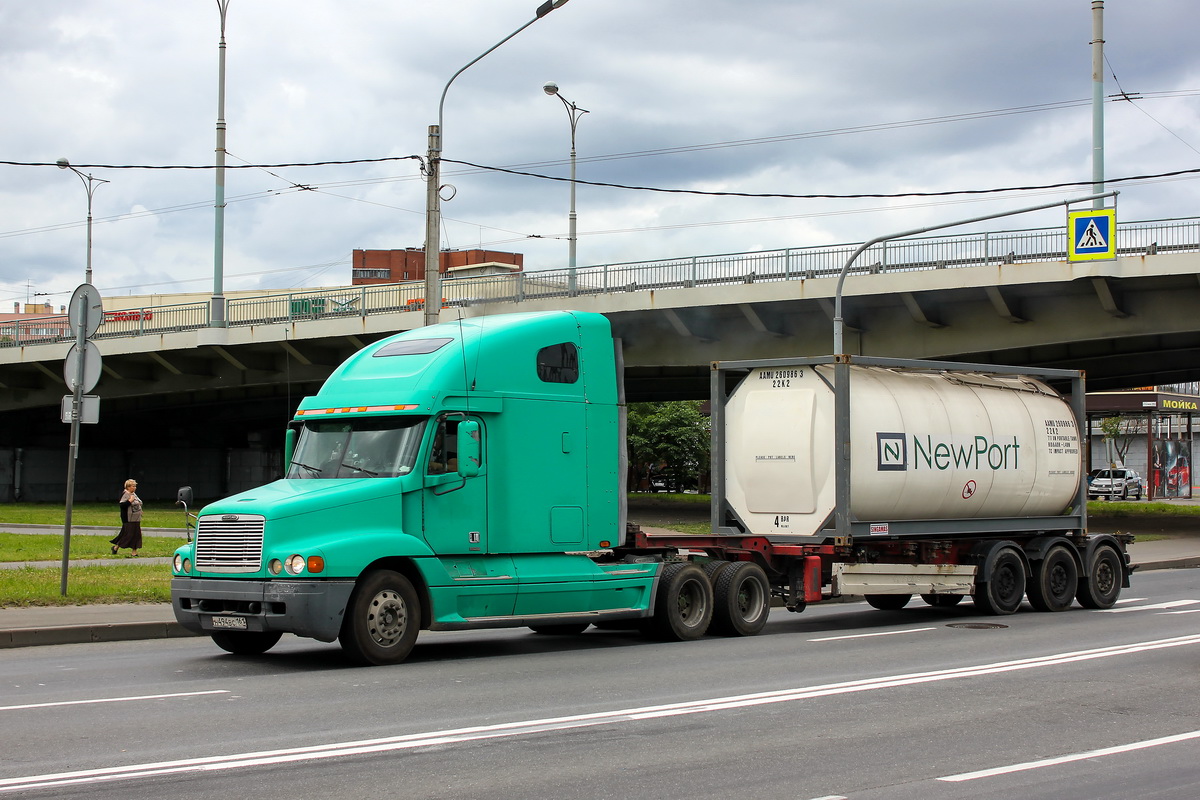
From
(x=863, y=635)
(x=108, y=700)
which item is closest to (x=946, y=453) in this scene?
(x=863, y=635)

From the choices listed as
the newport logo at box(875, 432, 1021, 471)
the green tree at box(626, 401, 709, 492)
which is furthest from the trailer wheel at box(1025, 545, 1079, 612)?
the green tree at box(626, 401, 709, 492)

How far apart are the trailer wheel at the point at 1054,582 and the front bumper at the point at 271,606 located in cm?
1032

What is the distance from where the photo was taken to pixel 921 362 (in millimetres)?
15938

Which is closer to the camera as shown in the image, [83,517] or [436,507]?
[436,507]

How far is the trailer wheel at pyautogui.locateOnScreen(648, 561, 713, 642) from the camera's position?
1373cm

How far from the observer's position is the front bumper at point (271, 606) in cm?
1097

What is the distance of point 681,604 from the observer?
1402 cm

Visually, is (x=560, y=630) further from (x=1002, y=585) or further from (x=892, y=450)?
(x=1002, y=585)

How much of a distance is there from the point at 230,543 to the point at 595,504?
3888 mm

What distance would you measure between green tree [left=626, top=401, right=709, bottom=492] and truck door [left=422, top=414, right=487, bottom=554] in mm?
58811

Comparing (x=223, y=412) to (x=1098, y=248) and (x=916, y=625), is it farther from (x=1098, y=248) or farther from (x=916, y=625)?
(x=916, y=625)

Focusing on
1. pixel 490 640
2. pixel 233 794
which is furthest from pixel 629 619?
pixel 233 794

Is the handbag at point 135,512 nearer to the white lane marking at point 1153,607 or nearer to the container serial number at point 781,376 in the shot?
the container serial number at point 781,376

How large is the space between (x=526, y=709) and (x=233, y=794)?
9.75 feet
